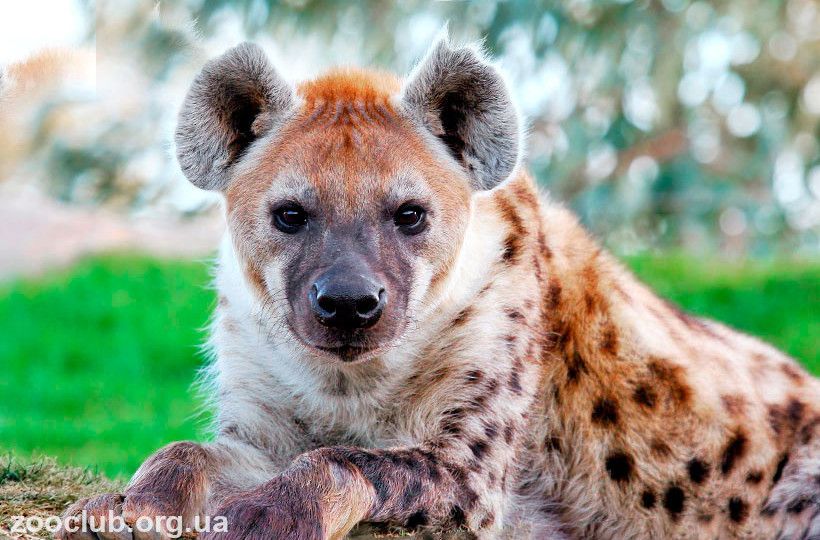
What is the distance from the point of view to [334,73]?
4.09 metres

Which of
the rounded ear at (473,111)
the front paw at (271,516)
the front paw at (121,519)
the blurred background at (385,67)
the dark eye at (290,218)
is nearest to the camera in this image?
→ the front paw at (271,516)

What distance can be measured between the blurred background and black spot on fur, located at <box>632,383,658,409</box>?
76.2 inches

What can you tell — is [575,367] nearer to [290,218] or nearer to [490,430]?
[490,430]

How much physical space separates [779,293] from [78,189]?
22.2 feet

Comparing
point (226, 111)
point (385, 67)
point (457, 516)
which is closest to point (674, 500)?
point (457, 516)

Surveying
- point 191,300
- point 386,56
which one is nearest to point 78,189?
point 191,300

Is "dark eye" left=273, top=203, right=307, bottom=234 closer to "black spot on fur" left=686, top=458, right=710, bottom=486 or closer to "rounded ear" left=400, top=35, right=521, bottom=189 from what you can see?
"rounded ear" left=400, top=35, right=521, bottom=189

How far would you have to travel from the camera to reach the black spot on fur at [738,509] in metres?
4.04

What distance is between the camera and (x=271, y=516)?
288 cm

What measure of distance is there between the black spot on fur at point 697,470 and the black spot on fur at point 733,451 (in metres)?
0.07

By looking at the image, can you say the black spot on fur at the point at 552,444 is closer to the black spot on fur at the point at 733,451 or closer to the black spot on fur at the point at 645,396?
the black spot on fur at the point at 645,396

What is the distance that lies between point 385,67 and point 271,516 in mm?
6720

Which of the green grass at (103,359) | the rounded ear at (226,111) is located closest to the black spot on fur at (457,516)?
the rounded ear at (226,111)

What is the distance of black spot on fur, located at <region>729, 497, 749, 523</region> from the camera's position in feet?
13.2
